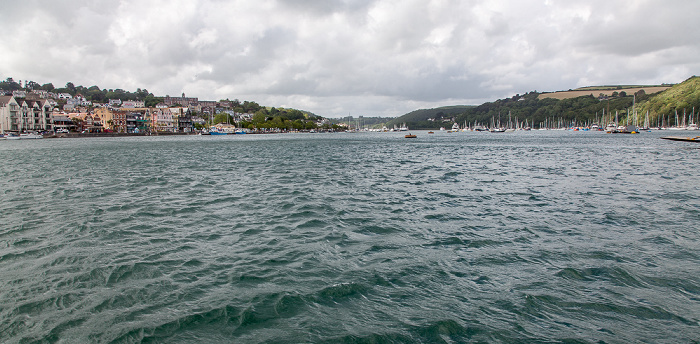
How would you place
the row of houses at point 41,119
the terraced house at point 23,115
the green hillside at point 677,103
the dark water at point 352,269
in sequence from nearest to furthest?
the dark water at point 352,269 → the terraced house at point 23,115 → the row of houses at point 41,119 → the green hillside at point 677,103

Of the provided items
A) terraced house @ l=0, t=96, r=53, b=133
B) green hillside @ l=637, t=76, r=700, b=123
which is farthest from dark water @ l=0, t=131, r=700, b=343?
green hillside @ l=637, t=76, r=700, b=123


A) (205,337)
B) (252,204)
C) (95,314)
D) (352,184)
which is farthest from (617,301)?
(352,184)

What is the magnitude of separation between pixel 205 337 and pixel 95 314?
251 cm

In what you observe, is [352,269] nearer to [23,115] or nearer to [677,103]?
[23,115]

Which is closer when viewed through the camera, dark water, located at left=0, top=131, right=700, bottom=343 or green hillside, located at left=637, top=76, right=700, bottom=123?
dark water, located at left=0, top=131, right=700, bottom=343

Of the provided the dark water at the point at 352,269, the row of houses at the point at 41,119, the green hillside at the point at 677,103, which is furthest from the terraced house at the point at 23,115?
the green hillside at the point at 677,103

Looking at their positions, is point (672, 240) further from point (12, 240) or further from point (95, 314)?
point (12, 240)

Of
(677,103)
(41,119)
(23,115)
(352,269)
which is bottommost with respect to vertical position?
(352,269)

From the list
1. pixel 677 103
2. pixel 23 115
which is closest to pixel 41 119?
pixel 23 115

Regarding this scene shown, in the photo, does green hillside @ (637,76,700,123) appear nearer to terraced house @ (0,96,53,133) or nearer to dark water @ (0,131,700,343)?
dark water @ (0,131,700,343)

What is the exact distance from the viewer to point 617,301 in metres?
8.10

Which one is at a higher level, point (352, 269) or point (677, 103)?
point (677, 103)

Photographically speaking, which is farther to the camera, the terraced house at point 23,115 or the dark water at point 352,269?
the terraced house at point 23,115

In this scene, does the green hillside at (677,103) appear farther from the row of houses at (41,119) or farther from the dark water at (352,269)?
the row of houses at (41,119)
